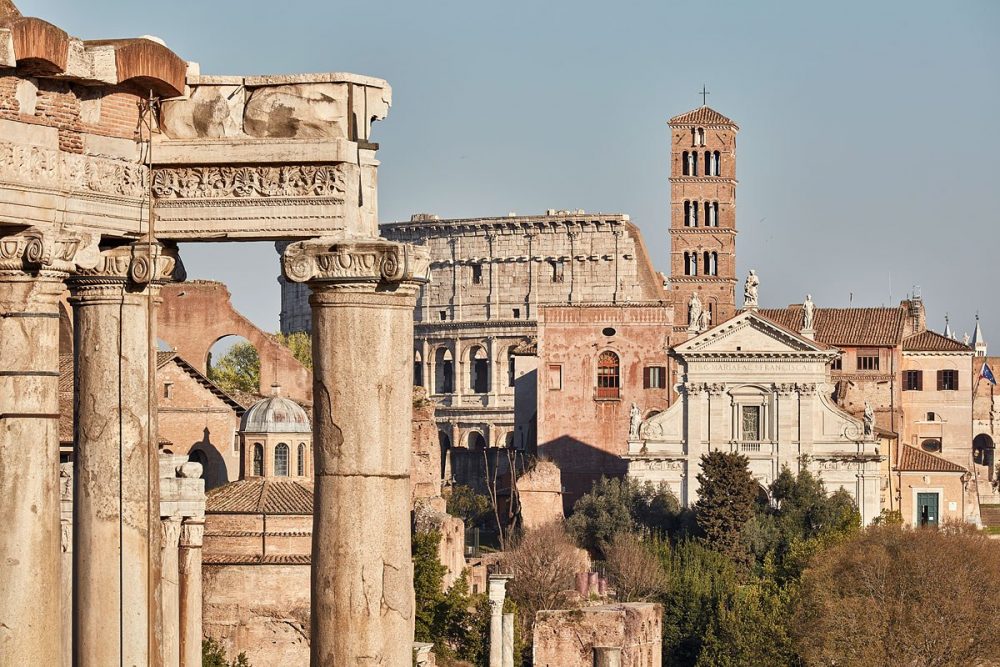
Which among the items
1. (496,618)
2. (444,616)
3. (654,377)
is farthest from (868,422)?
(496,618)

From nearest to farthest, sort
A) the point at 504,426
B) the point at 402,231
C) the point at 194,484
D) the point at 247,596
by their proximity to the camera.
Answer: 1. the point at 194,484
2. the point at 247,596
3. the point at 504,426
4. the point at 402,231

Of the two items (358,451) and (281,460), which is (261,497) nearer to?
(281,460)

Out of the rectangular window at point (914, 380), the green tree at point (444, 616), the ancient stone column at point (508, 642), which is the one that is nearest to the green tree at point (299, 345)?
the rectangular window at point (914, 380)

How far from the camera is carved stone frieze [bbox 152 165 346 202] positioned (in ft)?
34.4

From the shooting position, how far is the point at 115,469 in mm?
10797

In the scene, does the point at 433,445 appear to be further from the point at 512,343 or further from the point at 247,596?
the point at 512,343

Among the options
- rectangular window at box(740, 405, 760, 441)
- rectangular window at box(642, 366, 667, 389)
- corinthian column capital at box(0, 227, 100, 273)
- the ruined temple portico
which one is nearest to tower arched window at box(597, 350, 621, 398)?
rectangular window at box(642, 366, 667, 389)

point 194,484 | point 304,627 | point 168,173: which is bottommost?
point 304,627

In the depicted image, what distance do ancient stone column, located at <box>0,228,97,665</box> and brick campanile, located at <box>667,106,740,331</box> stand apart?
68.6m

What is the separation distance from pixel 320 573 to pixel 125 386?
1261mm

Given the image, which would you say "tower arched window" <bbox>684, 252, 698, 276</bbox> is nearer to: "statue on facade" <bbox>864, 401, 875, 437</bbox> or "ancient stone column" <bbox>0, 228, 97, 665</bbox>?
"statue on facade" <bbox>864, 401, 875, 437</bbox>

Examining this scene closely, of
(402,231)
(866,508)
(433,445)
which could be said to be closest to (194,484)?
(433,445)

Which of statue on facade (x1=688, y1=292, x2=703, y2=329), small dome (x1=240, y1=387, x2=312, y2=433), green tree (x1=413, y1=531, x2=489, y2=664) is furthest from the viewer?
statue on facade (x1=688, y1=292, x2=703, y2=329)

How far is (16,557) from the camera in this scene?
10133 mm
